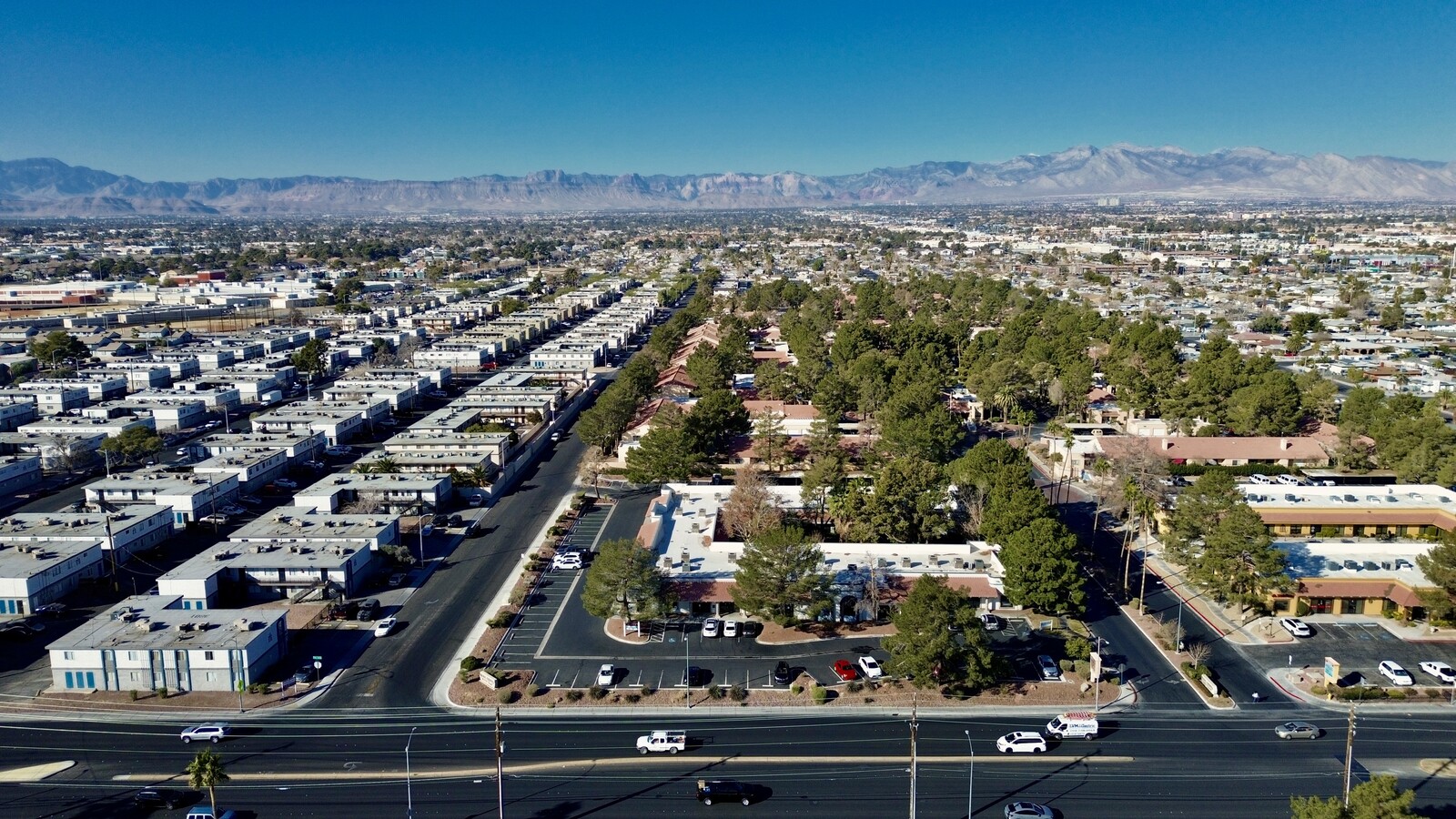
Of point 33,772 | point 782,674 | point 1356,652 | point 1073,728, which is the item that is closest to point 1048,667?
point 1073,728

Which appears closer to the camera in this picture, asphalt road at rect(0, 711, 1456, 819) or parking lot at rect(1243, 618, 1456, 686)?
asphalt road at rect(0, 711, 1456, 819)

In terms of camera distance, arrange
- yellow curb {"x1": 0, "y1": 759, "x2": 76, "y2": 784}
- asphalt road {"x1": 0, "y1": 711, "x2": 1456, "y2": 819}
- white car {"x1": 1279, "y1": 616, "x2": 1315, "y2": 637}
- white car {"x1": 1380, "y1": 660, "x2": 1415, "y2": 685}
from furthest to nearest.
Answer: white car {"x1": 1279, "y1": 616, "x2": 1315, "y2": 637}, white car {"x1": 1380, "y1": 660, "x2": 1415, "y2": 685}, yellow curb {"x1": 0, "y1": 759, "x2": 76, "y2": 784}, asphalt road {"x1": 0, "y1": 711, "x2": 1456, "y2": 819}

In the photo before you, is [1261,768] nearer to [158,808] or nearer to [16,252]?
[158,808]

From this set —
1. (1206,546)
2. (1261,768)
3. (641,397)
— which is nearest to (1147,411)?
(1206,546)

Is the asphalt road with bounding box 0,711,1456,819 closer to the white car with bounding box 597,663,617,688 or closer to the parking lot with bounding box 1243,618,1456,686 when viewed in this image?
the white car with bounding box 597,663,617,688

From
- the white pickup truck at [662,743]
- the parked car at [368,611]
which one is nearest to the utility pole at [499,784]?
the white pickup truck at [662,743]

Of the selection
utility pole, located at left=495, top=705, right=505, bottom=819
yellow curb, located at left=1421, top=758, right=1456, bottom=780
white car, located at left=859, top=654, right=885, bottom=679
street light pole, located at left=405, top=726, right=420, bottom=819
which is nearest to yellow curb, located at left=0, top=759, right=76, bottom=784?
street light pole, located at left=405, top=726, right=420, bottom=819

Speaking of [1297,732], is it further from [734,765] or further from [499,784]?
[499,784]
